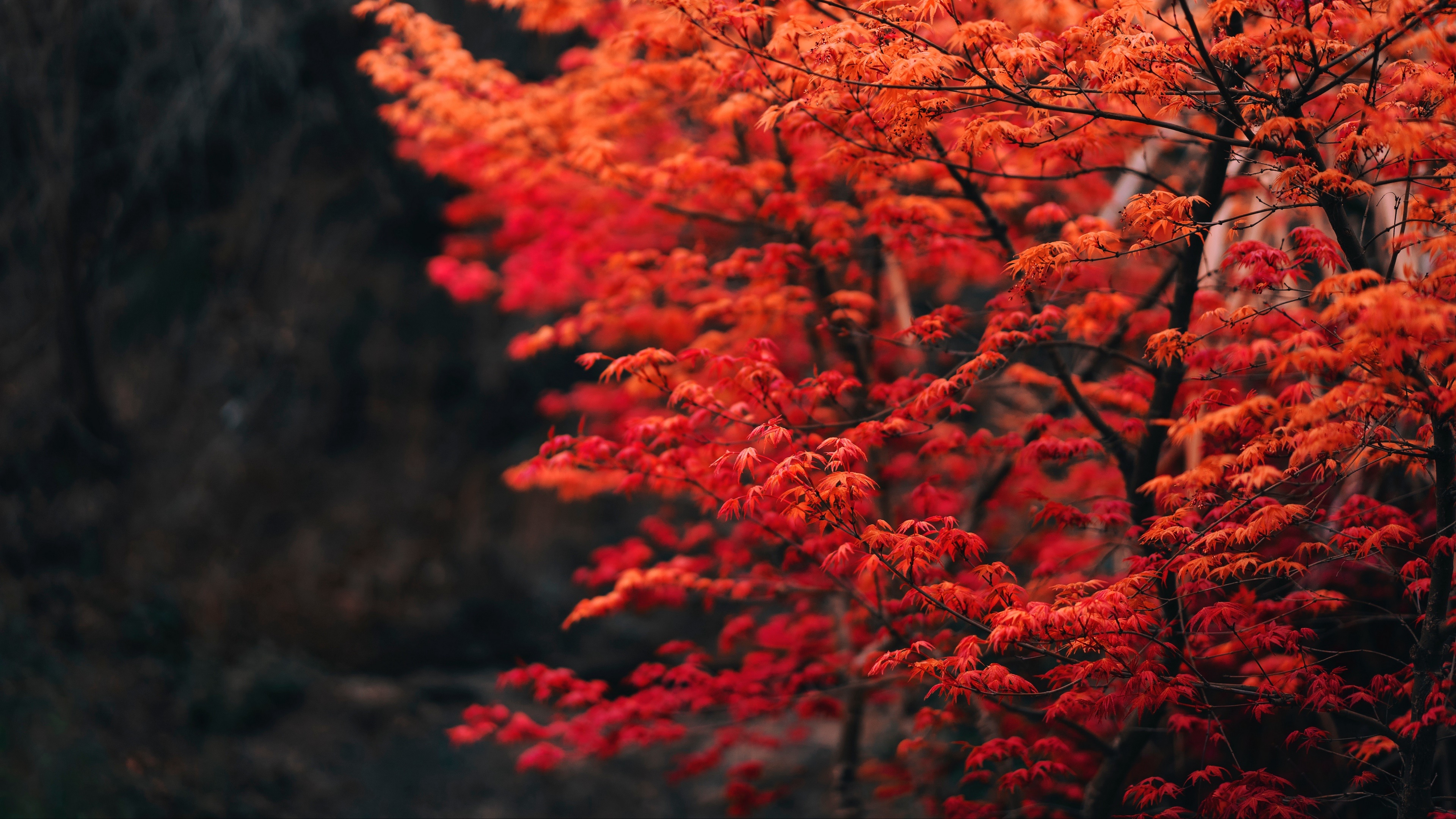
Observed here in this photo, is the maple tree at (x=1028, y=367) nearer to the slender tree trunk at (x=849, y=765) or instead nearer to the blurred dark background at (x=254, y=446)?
the slender tree trunk at (x=849, y=765)

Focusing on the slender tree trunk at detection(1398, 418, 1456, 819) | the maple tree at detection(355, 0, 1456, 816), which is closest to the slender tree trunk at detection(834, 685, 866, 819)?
the maple tree at detection(355, 0, 1456, 816)

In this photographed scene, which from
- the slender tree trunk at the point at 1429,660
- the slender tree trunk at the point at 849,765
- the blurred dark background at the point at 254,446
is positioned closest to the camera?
the slender tree trunk at the point at 1429,660

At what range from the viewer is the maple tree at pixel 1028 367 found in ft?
11.6

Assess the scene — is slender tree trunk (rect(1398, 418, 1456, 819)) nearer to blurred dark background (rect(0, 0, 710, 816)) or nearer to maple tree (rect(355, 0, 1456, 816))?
maple tree (rect(355, 0, 1456, 816))

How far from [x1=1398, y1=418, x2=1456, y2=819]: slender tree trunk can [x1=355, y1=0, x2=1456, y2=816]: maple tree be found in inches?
0.8

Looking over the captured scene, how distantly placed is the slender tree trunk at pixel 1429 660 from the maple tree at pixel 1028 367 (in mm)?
21

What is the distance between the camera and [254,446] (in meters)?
10.2

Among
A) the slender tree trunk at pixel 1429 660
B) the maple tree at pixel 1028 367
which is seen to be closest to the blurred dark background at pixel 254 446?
the maple tree at pixel 1028 367

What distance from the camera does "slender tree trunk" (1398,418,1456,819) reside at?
11.5 feet

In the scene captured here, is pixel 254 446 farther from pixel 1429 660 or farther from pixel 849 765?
pixel 1429 660

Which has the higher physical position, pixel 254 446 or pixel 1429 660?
pixel 1429 660

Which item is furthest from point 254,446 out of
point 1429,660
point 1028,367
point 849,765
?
point 1429,660

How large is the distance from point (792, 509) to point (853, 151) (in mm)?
2314

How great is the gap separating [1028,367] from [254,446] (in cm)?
944
